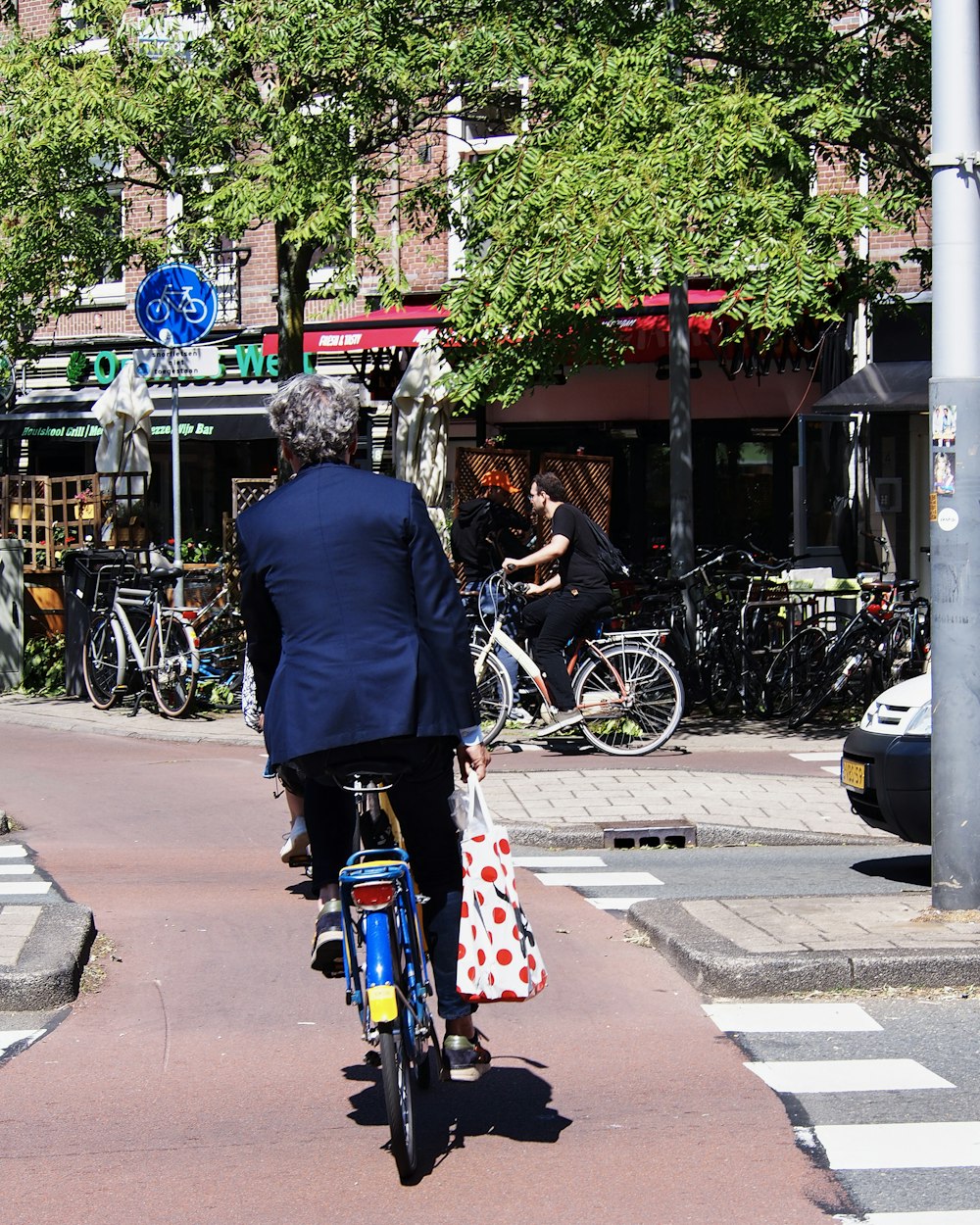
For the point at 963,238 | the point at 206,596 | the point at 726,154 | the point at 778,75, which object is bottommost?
the point at 206,596

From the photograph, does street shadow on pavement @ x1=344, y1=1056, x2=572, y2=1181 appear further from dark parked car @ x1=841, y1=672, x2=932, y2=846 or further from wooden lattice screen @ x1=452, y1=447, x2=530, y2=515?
wooden lattice screen @ x1=452, y1=447, x2=530, y2=515

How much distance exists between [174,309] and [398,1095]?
11700 mm

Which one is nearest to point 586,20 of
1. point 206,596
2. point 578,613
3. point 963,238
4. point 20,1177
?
point 578,613

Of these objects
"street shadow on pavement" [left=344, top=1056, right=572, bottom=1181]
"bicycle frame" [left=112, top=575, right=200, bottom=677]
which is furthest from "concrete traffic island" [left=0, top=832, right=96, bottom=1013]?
"bicycle frame" [left=112, top=575, right=200, bottom=677]

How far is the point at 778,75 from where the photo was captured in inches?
551

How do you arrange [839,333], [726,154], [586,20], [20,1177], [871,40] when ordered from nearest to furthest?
1. [20,1177]
2. [726,154]
3. [586,20]
4. [871,40]
5. [839,333]

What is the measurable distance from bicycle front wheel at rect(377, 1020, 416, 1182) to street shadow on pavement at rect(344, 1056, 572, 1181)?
132mm

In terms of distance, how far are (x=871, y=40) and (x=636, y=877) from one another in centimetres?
960

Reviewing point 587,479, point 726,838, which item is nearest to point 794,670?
point 587,479

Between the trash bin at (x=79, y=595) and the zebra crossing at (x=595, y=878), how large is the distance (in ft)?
25.6

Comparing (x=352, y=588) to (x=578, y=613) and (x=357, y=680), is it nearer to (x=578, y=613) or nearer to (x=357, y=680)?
(x=357, y=680)

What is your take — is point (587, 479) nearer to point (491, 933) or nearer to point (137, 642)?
point (137, 642)

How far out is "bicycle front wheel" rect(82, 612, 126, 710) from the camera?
602 inches

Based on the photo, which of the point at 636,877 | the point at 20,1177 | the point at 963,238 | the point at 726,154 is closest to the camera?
the point at 20,1177
